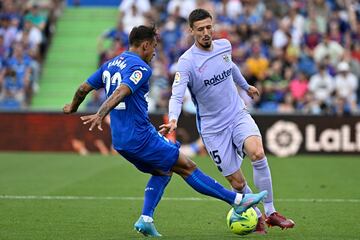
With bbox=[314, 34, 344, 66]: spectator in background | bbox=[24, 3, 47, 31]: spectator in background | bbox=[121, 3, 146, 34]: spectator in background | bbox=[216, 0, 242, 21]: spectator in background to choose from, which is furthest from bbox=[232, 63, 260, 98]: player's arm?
bbox=[24, 3, 47, 31]: spectator in background

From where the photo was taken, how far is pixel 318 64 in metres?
24.8

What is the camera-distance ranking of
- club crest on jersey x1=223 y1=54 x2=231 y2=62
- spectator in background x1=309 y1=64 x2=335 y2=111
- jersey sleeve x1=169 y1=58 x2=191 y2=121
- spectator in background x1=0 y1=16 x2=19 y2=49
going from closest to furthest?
jersey sleeve x1=169 y1=58 x2=191 y2=121 < club crest on jersey x1=223 y1=54 x2=231 y2=62 < spectator in background x1=309 y1=64 x2=335 y2=111 < spectator in background x1=0 y1=16 x2=19 y2=49

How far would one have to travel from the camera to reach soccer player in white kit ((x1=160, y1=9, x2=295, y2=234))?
35.0 feet

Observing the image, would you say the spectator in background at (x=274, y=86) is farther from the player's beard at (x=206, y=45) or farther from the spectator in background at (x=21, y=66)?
the player's beard at (x=206, y=45)

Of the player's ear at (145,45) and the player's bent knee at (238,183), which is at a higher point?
the player's ear at (145,45)

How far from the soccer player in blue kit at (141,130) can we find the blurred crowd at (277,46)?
1290cm

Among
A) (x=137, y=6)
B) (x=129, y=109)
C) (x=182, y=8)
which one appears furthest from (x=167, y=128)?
(x=137, y=6)

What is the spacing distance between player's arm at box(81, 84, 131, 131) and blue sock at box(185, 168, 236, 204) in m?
1.29

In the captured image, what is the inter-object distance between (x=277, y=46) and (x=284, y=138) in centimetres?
394

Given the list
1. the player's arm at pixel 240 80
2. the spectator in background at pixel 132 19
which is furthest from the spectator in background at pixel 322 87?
the player's arm at pixel 240 80

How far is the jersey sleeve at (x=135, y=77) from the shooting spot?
31.7 feet

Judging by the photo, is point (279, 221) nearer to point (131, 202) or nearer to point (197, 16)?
point (197, 16)

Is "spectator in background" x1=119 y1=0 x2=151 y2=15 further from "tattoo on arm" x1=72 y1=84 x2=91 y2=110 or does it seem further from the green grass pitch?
"tattoo on arm" x1=72 y1=84 x2=91 y2=110

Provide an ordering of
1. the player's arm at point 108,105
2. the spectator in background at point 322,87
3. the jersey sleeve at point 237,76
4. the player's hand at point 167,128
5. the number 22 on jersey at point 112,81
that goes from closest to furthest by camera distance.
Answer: the player's arm at point 108,105, the player's hand at point 167,128, the number 22 on jersey at point 112,81, the jersey sleeve at point 237,76, the spectator in background at point 322,87
